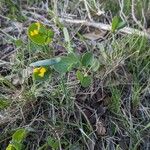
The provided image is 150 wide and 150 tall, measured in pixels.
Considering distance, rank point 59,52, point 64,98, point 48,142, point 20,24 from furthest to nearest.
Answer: point 20,24, point 59,52, point 64,98, point 48,142

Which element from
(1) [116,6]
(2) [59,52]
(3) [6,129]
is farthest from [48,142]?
(1) [116,6]

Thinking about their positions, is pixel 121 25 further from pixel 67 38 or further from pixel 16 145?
pixel 16 145

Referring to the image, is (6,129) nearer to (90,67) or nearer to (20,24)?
(90,67)

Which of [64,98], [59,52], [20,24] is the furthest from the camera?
[20,24]

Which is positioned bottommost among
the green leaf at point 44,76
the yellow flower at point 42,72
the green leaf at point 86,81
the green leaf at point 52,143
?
the green leaf at point 52,143

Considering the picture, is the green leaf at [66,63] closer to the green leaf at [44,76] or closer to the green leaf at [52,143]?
the green leaf at [44,76]

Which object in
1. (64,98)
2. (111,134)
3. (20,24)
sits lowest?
(111,134)

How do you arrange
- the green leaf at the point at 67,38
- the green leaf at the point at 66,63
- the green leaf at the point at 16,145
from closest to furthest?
1. the green leaf at the point at 16,145
2. the green leaf at the point at 66,63
3. the green leaf at the point at 67,38

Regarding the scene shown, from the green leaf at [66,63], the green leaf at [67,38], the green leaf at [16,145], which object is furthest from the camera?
the green leaf at [67,38]

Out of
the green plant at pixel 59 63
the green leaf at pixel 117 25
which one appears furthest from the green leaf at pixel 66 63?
the green leaf at pixel 117 25

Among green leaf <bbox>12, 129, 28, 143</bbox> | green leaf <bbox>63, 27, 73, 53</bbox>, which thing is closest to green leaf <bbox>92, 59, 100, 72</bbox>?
green leaf <bbox>63, 27, 73, 53</bbox>
